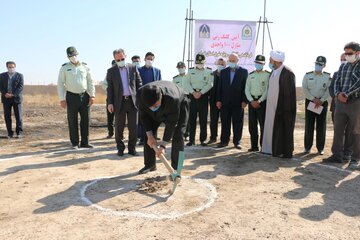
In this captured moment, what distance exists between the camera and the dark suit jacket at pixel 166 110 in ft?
15.7

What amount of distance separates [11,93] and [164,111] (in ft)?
21.9

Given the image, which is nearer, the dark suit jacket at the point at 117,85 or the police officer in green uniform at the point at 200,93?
the dark suit jacket at the point at 117,85

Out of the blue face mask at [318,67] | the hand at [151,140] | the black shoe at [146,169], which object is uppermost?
the blue face mask at [318,67]

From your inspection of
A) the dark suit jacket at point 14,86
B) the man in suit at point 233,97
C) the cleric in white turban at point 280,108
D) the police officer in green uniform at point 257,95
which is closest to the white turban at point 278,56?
the cleric in white turban at point 280,108

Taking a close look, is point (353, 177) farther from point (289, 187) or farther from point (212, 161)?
point (212, 161)

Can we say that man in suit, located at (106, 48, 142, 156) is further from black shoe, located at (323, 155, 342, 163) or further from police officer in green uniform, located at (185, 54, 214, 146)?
black shoe, located at (323, 155, 342, 163)

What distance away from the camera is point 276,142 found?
7316mm

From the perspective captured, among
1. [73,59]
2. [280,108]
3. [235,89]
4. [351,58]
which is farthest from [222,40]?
[351,58]

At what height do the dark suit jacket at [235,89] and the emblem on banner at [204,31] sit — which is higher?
the emblem on banner at [204,31]

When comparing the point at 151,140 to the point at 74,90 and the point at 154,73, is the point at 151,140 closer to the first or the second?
the point at 74,90

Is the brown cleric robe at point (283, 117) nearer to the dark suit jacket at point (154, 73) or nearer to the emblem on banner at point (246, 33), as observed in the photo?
the dark suit jacket at point (154, 73)

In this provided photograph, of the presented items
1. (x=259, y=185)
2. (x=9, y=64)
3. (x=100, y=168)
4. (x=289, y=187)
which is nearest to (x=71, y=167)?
(x=100, y=168)

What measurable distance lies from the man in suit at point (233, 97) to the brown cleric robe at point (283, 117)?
914 millimetres

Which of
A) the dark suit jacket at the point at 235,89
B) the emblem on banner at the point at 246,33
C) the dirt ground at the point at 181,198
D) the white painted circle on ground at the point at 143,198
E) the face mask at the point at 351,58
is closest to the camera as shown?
the dirt ground at the point at 181,198
